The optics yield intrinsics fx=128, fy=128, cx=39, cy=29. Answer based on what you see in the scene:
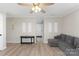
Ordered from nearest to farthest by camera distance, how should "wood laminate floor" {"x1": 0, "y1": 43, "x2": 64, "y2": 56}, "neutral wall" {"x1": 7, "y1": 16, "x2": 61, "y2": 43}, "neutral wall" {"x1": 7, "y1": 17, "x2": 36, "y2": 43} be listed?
1. "wood laminate floor" {"x1": 0, "y1": 43, "x2": 64, "y2": 56}
2. "neutral wall" {"x1": 7, "y1": 16, "x2": 61, "y2": 43}
3. "neutral wall" {"x1": 7, "y1": 17, "x2": 36, "y2": 43}

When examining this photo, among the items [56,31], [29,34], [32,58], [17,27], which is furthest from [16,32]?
[32,58]

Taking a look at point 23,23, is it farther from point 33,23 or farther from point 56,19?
point 56,19

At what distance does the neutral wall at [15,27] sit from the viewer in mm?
10570

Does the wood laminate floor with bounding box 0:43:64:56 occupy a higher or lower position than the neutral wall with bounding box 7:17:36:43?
lower

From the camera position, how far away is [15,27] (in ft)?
34.9

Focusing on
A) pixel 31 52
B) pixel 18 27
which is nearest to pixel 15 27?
pixel 18 27

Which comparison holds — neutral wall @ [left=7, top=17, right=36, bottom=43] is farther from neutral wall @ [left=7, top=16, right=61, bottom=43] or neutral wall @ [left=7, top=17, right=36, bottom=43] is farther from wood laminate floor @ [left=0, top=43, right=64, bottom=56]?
wood laminate floor @ [left=0, top=43, right=64, bottom=56]

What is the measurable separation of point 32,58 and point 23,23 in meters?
9.29

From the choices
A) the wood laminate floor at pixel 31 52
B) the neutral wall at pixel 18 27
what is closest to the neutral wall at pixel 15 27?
the neutral wall at pixel 18 27

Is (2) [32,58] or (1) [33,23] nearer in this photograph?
(2) [32,58]

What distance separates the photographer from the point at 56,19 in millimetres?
10438

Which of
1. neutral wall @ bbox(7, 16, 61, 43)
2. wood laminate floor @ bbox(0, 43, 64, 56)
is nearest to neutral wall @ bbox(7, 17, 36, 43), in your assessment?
neutral wall @ bbox(7, 16, 61, 43)

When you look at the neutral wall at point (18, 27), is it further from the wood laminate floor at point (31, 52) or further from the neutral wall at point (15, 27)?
the wood laminate floor at point (31, 52)

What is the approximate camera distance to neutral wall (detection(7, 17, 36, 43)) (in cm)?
1057
